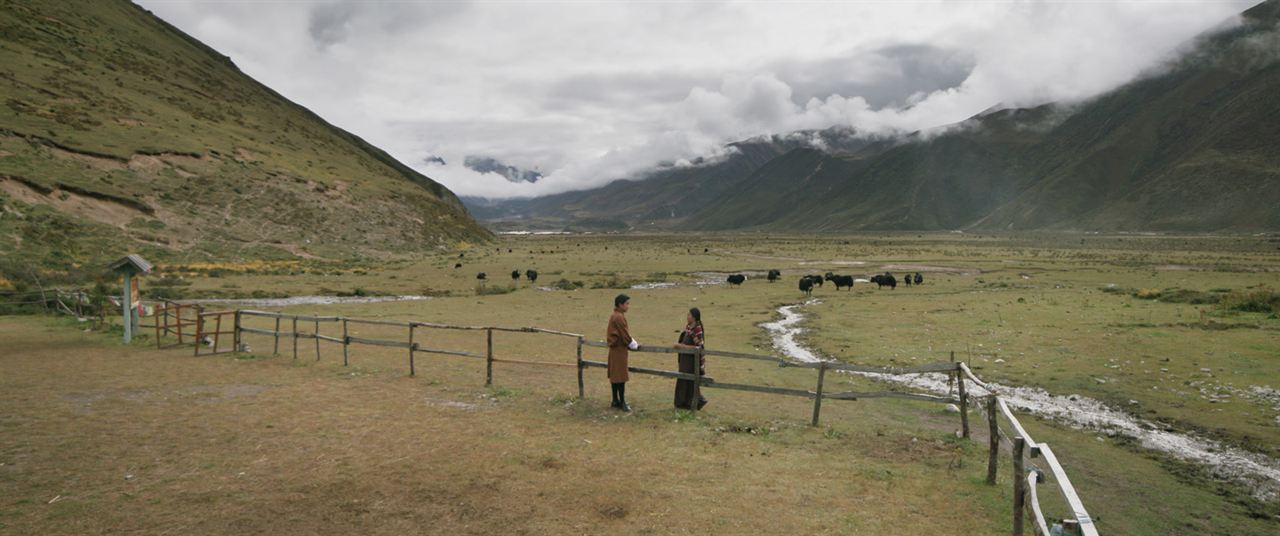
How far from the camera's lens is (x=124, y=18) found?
115 metres

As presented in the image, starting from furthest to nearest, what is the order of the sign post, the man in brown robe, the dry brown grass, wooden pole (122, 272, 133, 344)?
wooden pole (122, 272, 133, 344) < the sign post < the man in brown robe < the dry brown grass

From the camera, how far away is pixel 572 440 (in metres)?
11.0

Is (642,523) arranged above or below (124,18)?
below

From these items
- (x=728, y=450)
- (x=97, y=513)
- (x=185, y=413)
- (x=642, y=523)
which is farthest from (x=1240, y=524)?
(x=185, y=413)

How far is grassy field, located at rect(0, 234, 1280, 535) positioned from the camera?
7926 mm

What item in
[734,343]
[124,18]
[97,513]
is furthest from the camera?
[124,18]

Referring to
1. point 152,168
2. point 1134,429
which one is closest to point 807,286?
point 1134,429

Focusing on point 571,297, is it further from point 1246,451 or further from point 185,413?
point 1246,451

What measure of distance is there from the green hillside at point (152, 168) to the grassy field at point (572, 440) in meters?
35.6

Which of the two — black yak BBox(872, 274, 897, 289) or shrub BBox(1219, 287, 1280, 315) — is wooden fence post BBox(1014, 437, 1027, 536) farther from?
black yak BBox(872, 274, 897, 289)

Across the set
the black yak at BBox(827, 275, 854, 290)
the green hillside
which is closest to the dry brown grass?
the black yak at BBox(827, 275, 854, 290)

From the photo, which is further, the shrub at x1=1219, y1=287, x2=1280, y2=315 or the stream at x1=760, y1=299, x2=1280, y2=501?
the shrub at x1=1219, y1=287, x2=1280, y2=315

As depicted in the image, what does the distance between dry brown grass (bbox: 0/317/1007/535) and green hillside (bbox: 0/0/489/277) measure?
38870mm

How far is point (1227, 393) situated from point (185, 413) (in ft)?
74.4
